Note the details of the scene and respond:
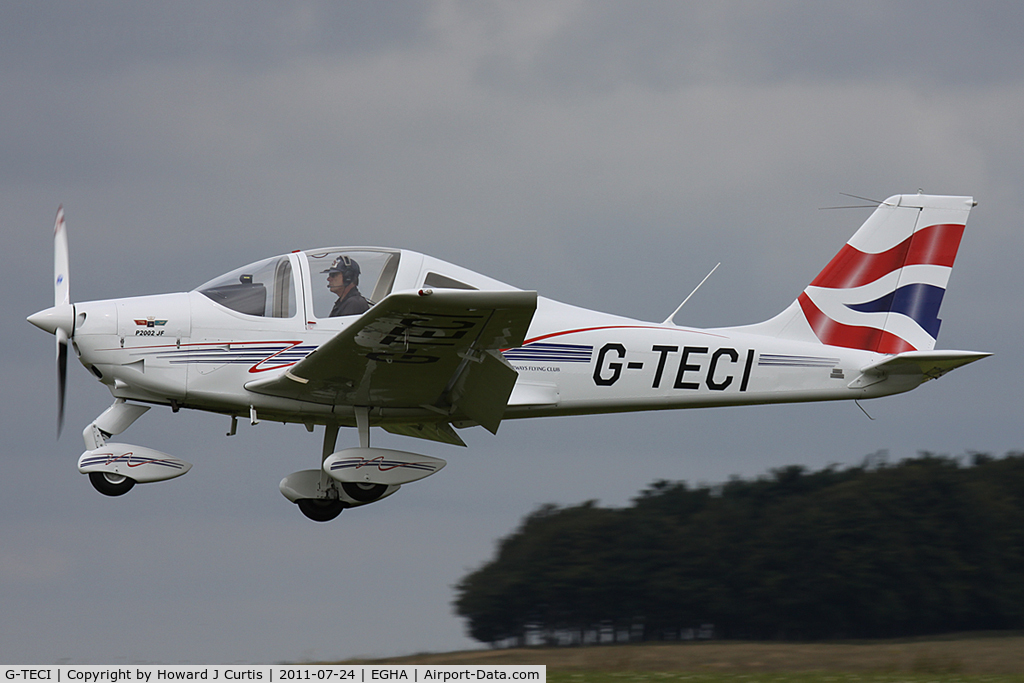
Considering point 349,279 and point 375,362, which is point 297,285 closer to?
point 349,279

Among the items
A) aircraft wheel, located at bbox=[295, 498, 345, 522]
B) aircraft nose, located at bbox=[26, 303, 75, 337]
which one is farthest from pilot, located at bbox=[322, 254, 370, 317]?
aircraft nose, located at bbox=[26, 303, 75, 337]

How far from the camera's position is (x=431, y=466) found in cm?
971

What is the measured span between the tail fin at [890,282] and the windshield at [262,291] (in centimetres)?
487

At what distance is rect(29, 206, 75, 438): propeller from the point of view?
9383 mm

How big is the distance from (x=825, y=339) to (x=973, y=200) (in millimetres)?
2293

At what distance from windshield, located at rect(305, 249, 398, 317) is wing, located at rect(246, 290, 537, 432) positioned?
2.15 feet

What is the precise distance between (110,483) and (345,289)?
8.35ft

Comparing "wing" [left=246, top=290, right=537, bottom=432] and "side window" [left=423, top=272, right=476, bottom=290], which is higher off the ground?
"side window" [left=423, top=272, right=476, bottom=290]

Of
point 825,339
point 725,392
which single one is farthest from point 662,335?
point 825,339

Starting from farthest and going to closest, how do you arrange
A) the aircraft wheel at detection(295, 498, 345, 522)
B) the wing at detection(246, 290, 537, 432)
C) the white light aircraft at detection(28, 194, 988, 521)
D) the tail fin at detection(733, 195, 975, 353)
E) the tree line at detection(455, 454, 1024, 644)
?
the tree line at detection(455, 454, 1024, 644) < the tail fin at detection(733, 195, 975, 353) < the aircraft wheel at detection(295, 498, 345, 522) < the white light aircraft at detection(28, 194, 988, 521) < the wing at detection(246, 290, 537, 432)

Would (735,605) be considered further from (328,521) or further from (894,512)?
(328,521)

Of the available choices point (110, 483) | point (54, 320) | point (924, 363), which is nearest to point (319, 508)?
point (110, 483)

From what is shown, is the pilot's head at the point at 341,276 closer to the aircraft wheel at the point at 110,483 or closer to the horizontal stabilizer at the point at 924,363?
the aircraft wheel at the point at 110,483

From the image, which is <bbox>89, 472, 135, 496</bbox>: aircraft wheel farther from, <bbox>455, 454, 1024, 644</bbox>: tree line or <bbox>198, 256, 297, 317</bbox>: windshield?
<bbox>455, 454, 1024, 644</bbox>: tree line
